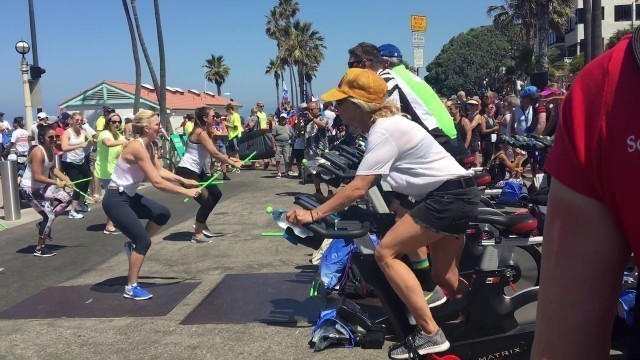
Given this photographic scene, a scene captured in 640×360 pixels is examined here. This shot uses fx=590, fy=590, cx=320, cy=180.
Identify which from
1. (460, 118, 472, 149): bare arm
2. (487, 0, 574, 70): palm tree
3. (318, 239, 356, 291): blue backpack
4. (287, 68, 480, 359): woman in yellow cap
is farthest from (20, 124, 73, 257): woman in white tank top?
(487, 0, 574, 70): palm tree

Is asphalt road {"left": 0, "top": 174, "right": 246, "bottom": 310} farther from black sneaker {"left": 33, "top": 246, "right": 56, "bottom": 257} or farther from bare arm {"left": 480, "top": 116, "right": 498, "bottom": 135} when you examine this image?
bare arm {"left": 480, "top": 116, "right": 498, "bottom": 135}

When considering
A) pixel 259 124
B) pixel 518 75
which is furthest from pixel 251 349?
pixel 518 75

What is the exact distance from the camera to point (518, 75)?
144 feet

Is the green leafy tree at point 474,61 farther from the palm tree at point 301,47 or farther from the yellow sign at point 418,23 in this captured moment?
the yellow sign at point 418,23

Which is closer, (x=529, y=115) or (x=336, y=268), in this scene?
(x=336, y=268)

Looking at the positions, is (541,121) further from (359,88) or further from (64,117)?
(64,117)

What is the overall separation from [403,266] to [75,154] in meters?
8.32

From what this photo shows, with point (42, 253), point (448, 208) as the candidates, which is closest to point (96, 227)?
point (42, 253)

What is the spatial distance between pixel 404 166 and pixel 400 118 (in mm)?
307

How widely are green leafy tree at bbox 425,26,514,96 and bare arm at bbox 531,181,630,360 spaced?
221ft

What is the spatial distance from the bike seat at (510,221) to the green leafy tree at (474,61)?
6416 centimetres

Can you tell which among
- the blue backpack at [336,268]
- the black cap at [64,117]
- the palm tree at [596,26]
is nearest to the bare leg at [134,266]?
the blue backpack at [336,268]

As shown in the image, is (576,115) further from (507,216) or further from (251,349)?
(251,349)

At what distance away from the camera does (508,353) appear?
3.72m
